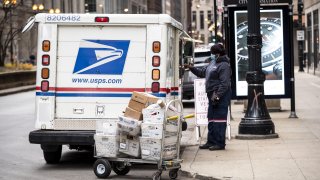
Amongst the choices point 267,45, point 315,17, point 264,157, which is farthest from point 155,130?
point 315,17

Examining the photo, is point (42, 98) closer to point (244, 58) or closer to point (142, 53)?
point (142, 53)

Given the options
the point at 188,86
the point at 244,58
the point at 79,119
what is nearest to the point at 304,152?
the point at 79,119

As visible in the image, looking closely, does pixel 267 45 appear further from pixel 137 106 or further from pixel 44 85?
pixel 137 106

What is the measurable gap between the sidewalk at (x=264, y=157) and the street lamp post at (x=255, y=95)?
306 millimetres

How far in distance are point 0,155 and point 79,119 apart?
2.35m

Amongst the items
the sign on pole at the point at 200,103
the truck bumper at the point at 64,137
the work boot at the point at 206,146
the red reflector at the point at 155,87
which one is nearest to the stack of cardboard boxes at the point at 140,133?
the truck bumper at the point at 64,137

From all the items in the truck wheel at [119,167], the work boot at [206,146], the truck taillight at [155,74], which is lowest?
the truck wheel at [119,167]

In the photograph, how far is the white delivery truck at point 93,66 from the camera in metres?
11.7

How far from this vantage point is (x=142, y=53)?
1174 centimetres

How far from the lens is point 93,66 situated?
1180cm

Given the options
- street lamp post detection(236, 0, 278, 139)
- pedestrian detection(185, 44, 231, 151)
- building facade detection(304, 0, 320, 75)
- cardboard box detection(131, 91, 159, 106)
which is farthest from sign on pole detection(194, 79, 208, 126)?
building facade detection(304, 0, 320, 75)

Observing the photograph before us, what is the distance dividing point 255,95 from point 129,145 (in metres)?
4.60

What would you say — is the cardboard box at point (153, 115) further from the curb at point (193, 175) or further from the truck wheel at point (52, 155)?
the truck wheel at point (52, 155)

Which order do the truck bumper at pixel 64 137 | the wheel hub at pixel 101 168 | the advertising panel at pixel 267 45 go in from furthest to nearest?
the advertising panel at pixel 267 45 < the truck bumper at pixel 64 137 < the wheel hub at pixel 101 168
